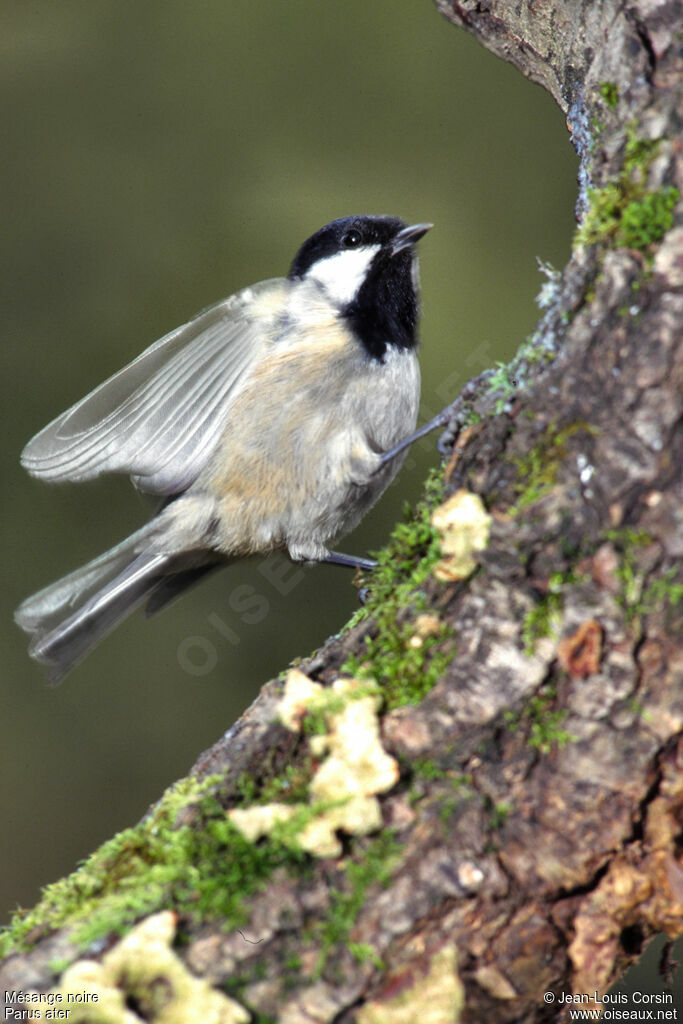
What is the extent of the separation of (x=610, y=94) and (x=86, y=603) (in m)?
1.18

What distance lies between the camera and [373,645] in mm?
1016

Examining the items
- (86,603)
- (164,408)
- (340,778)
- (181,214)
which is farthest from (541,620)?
(181,214)

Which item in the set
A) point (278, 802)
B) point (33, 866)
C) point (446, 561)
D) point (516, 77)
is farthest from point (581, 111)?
point (33, 866)

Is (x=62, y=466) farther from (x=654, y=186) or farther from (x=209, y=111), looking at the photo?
(x=209, y=111)

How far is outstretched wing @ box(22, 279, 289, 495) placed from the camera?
5.08 feet

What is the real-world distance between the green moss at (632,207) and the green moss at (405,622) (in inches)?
12.9

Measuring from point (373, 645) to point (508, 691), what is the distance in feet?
0.54

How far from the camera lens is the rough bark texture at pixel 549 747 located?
2.82 feet

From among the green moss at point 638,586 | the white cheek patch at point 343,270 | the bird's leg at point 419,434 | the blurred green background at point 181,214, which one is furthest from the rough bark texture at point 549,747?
the blurred green background at point 181,214

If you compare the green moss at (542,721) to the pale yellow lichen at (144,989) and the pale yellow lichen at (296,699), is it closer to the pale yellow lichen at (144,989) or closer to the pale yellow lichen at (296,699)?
the pale yellow lichen at (296,699)

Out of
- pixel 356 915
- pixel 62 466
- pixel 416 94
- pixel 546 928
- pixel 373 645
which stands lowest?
pixel 546 928

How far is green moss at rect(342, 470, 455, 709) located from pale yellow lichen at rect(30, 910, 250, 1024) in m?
0.29

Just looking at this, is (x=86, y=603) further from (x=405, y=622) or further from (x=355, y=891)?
(x=355, y=891)

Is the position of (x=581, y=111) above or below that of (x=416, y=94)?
below
